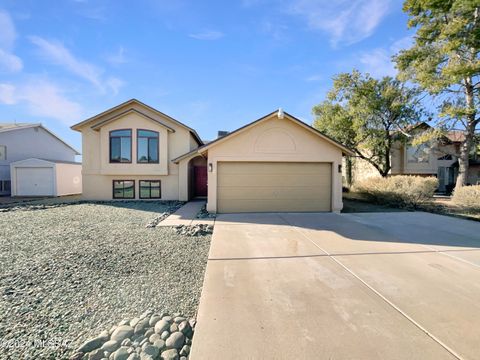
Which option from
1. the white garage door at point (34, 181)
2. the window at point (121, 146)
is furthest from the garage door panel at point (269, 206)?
the white garage door at point (34, 181)

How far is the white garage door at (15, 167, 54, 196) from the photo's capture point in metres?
17.0

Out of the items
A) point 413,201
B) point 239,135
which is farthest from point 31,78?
point 413,201

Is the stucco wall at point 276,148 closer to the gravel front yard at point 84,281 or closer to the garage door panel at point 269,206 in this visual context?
the garage door panel at point 269,206

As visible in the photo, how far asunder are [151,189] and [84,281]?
11252mm

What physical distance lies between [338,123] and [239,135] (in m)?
12.2

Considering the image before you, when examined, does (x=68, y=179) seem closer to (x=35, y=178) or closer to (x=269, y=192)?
(x=35, y=178)

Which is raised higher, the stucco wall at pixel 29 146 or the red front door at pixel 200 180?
the stucco wall at pixel 29 146

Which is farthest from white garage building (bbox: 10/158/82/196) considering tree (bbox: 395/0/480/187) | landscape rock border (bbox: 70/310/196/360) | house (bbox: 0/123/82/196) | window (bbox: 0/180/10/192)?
tree (bbox: 395/0/480/187)

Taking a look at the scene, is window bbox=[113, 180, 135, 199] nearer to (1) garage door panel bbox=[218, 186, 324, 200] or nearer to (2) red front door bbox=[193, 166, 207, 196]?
(2) red front door bbox=[193, 166, 207, 196]

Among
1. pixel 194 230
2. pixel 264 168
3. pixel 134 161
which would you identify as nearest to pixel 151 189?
pixel 134 161

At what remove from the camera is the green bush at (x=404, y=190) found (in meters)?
11.3

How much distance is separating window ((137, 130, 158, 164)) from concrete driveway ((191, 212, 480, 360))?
9.76m

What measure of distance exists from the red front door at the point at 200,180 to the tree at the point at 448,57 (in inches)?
596

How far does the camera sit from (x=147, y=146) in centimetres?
1382
